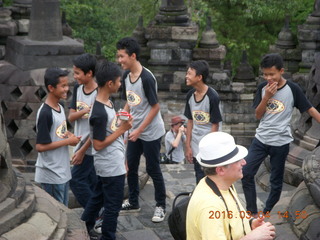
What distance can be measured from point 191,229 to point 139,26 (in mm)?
12729

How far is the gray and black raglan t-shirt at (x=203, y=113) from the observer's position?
24.5ft

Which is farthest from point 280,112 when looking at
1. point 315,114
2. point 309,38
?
point 309,38

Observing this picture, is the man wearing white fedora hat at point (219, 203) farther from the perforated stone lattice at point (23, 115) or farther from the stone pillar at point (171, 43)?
the stone pillar at point (171, 43)

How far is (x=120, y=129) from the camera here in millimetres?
6508

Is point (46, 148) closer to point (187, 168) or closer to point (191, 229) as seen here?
point (191, 229)

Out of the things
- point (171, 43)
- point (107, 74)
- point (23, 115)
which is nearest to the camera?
point (107, 74)

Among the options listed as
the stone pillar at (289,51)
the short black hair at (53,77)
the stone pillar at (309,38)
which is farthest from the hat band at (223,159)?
the stone pillar at (289,51)

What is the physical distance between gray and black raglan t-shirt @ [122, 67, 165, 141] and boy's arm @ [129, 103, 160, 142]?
0.06 metres

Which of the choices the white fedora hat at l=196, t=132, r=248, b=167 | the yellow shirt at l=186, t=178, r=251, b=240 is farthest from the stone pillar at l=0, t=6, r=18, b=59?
the yellow shirt at l=186, t=178, r=251, b=240

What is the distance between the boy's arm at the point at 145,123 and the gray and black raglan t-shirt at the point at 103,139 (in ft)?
1.98

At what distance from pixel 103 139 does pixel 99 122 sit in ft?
0.53

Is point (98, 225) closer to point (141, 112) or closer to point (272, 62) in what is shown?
point (141, 112)

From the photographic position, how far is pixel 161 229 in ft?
24.8

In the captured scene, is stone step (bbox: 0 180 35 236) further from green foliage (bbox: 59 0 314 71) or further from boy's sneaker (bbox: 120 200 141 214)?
green foliage (bbox: 59 0 314 71)
